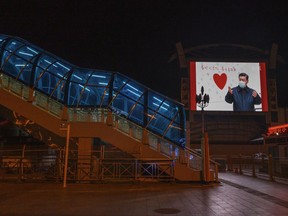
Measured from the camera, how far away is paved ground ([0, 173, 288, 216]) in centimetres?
943

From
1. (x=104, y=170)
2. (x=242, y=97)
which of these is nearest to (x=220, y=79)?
(x=242, y=97)

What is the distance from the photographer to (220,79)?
161 feet

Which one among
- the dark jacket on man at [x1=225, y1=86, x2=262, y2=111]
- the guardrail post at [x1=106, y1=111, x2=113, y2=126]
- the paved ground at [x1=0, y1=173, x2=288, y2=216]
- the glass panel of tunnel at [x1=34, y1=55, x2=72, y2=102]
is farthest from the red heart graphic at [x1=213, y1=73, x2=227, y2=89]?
the paved ground at [x1=0, y1=173, x2=288, y2=216]

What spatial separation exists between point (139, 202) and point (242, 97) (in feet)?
133

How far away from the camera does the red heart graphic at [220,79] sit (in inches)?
1907

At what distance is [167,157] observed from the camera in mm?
17656

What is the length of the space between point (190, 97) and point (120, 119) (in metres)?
31.6

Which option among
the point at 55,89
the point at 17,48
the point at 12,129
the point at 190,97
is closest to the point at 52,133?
the point at 55,89

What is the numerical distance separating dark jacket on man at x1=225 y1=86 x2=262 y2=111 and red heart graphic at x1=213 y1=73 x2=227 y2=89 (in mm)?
1734

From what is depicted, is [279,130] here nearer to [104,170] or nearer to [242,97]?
[104,170]

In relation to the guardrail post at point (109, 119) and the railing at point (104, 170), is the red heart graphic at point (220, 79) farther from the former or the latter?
the guardrail post at point (109, 119)

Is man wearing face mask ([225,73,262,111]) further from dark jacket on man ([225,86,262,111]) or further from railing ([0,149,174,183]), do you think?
railing ([0,149,174,183])

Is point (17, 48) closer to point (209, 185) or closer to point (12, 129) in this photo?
point (12, 129)

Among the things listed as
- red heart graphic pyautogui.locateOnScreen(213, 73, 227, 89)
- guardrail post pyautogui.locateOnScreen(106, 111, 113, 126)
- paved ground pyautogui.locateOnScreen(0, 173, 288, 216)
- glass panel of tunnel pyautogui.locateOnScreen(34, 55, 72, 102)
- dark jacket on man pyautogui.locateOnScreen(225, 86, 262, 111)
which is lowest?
paved ground pyautogui.locateOnScreen(0, 173, 288, 216)
